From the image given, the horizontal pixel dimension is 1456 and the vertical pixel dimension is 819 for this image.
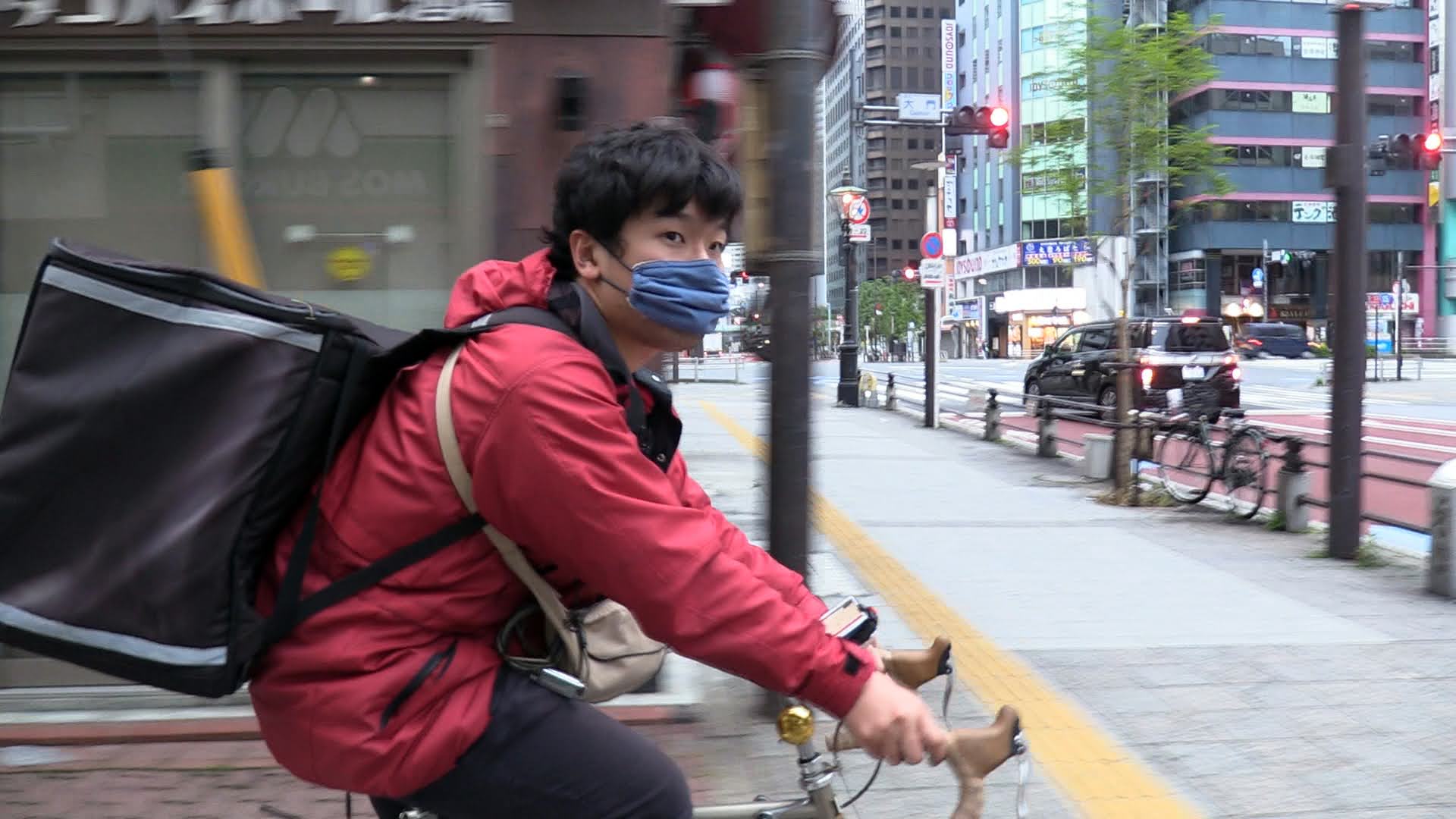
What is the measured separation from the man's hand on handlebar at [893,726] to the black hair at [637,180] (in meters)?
0.76

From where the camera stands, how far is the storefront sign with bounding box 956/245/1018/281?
80.1 meters

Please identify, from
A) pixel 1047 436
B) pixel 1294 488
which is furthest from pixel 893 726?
pixel 1047 436

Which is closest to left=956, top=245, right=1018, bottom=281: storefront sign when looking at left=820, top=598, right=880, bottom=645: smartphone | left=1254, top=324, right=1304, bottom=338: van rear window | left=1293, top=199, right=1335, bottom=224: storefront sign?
left=1293, top=199, right=1335, bottom=224: storefront sign

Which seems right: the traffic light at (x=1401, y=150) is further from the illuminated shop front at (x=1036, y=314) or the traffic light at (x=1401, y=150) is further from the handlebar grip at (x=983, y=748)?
the illuminated shop front at (x=1036, y=314)

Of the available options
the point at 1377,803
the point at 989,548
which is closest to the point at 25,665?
the point at 1377,803

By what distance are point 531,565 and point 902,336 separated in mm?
89481

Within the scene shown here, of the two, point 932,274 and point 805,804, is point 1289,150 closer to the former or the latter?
point 932,274

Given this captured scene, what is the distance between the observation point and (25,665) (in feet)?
16.5

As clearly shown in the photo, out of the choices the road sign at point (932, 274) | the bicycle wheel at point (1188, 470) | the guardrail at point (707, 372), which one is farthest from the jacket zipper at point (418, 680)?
the guardrail at point (707, 372)

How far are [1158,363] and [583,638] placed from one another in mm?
18587

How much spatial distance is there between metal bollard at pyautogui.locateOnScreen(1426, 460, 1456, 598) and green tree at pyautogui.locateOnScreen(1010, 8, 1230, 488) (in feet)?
14.6

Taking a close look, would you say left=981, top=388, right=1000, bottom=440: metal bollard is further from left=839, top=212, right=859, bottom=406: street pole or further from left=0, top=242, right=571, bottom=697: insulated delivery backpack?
left=0, top=242, right=571, bottom=697: insulated delivery backpack

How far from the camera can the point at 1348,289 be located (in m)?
8.57

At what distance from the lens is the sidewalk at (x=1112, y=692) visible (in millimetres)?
4242
